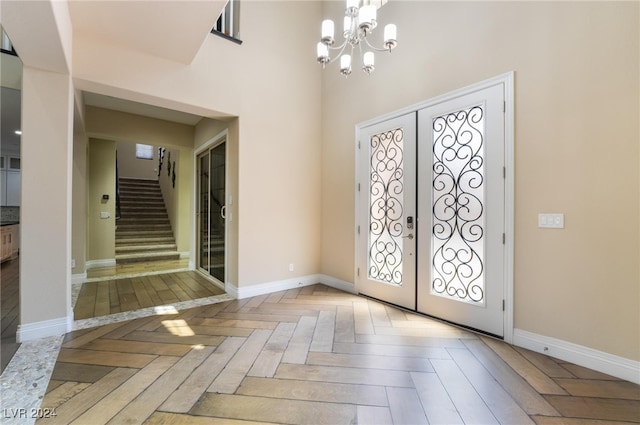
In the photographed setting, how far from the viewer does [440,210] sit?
2984 mm

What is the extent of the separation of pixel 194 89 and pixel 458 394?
3859 mm

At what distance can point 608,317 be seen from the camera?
202 centimetres

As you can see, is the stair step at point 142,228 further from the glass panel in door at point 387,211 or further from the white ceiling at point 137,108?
the glass panel in door at point 387,211

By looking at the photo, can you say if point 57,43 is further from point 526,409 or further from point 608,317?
point 608,317

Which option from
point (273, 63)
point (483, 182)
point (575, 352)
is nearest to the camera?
point (575, 352)

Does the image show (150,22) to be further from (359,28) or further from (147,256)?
(147,256)

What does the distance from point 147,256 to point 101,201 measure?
4.70 ft

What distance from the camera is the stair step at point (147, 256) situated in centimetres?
591

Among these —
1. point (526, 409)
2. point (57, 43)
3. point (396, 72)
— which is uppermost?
point (396, 72)

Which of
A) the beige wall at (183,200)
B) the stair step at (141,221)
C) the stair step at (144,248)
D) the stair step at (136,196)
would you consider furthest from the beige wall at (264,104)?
the stair step at (136,196)

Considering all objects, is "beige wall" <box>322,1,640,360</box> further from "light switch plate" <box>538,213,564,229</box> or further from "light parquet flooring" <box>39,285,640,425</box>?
"light parquet flooring" <box>39,285,640,425</box>

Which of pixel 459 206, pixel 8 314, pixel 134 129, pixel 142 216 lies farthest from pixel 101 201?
pixel 459 206

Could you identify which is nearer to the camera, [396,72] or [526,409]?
[526,409]

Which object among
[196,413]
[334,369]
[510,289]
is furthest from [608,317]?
[196,413]
